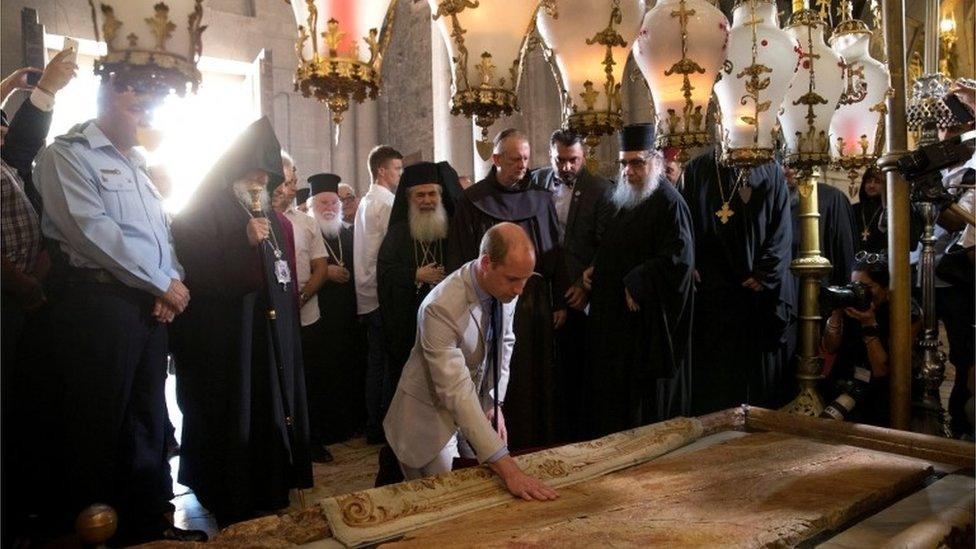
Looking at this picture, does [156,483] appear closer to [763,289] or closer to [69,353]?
[69,353]

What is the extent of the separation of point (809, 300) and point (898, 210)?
1303 mm

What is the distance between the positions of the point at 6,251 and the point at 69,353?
462 mm

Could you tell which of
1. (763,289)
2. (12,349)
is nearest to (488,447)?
(12,349)

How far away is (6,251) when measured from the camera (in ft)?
8.29

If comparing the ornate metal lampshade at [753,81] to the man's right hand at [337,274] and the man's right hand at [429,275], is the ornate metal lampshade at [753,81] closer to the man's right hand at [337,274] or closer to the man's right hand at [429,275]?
the man's right hand at [429,275]

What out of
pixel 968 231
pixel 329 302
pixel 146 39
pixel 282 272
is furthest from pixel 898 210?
pixel 329 302

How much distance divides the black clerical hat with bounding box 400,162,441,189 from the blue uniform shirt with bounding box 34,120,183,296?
2051 mm

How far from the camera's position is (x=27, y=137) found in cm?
302

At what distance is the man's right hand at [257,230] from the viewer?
3533mm

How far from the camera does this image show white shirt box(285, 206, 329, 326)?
499cm

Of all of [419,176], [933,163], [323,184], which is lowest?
[933,163]

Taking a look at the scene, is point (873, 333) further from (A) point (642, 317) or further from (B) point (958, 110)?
(B) point (958, 110)

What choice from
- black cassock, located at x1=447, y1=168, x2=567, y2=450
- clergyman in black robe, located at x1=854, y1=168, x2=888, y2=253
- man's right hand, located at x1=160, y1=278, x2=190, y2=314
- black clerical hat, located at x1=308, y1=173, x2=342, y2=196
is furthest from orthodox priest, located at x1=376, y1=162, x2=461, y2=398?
clergyman in black robe, located at x1=854, y1=168, x2=888, y2=253

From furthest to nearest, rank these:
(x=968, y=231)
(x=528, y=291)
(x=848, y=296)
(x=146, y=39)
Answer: (x=528, y=291)
(x=848, y=296)
(x=968, y=231)
(x=146, y=39)
